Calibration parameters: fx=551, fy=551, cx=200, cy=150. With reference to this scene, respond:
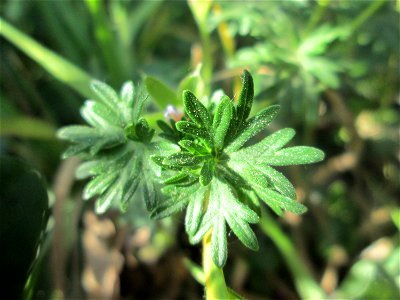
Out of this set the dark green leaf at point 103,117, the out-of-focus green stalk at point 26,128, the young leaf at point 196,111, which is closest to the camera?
the young leaf at point 196,111

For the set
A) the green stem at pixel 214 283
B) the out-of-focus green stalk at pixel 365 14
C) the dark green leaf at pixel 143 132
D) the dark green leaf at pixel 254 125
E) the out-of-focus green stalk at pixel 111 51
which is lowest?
the green stem at pixel 214 283

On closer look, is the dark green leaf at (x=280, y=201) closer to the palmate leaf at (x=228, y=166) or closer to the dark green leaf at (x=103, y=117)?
the palmate leaf at (x=228, y=166)

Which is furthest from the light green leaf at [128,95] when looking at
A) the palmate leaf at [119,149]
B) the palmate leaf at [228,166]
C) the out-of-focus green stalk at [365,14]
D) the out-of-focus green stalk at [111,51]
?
the out-of-focus green stalk at [365,14]

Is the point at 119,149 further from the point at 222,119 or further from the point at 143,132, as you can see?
the point at 222,119

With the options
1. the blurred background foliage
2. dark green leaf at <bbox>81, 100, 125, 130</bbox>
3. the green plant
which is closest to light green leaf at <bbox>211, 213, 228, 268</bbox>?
the green plant

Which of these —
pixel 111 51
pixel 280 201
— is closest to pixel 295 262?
pixel 280 201

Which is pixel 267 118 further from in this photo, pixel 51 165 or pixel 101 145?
pixel 51 165

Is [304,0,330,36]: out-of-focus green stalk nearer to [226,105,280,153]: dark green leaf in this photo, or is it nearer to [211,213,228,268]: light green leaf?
[226,105,280,153]: dark green leaf

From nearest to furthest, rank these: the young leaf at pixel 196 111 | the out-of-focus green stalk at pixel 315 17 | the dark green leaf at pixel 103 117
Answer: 1. the young leaf at pixel 196 111
2. the dark green leaf at pixel 103 117
3. the out-of-focus green stalk at pixel 315 17
